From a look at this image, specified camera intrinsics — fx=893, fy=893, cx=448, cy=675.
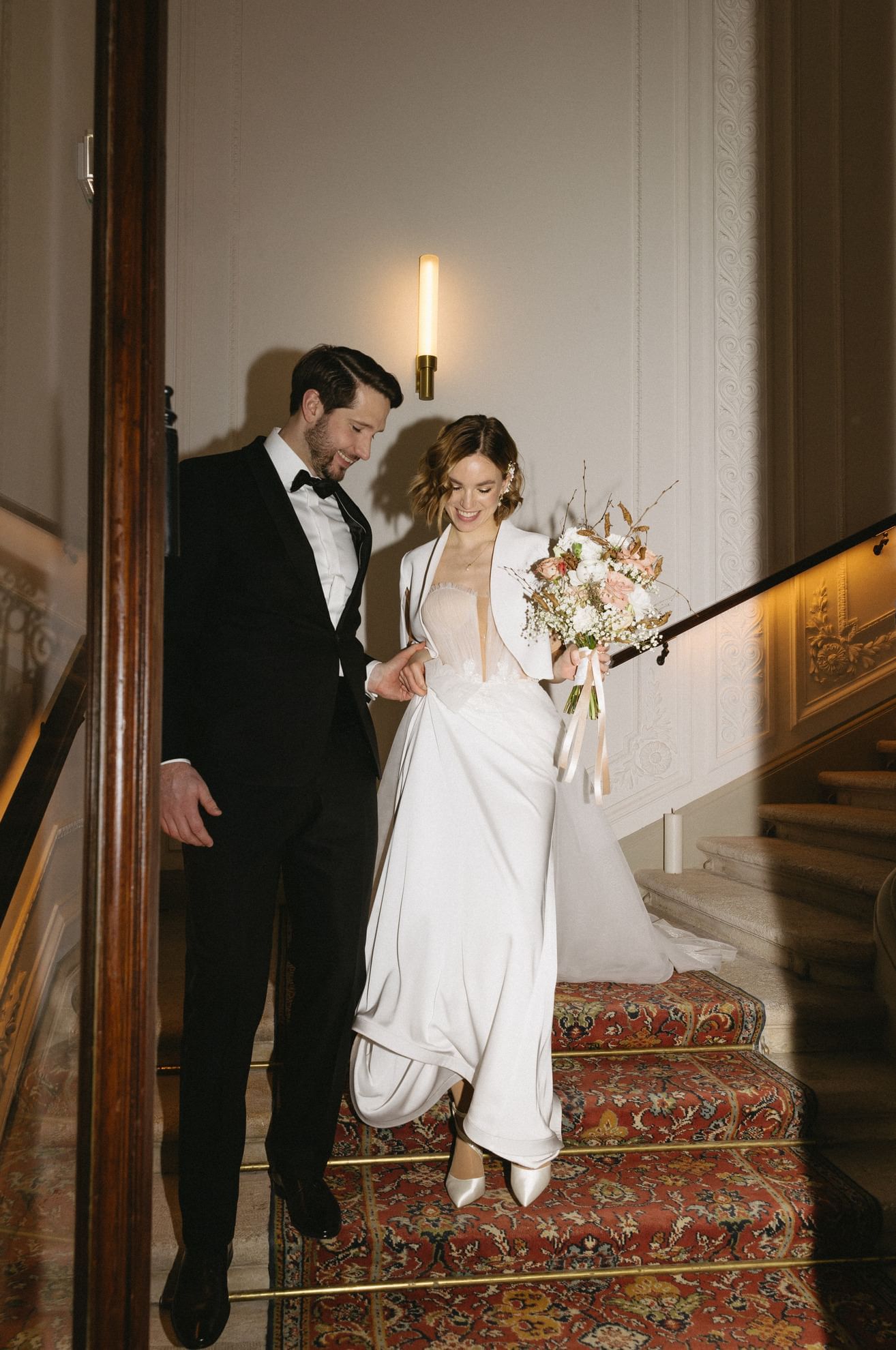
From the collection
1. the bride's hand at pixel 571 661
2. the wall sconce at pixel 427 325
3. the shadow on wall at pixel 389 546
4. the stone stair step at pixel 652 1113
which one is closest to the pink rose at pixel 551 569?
the bride's hand at pixel 571 661

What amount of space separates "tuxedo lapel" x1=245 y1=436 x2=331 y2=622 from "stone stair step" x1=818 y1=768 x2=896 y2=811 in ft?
9.21

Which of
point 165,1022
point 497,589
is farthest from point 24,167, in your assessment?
point 165,1022

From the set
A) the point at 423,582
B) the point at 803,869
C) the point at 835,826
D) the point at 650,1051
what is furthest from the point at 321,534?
the point at 835,826

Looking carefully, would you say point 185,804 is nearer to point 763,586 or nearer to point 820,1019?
point 820,1019

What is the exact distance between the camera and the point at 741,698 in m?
4.30

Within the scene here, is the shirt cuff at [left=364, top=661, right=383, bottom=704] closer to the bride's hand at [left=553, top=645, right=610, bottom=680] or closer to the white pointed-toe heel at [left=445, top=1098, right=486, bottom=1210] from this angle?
the bride's hand at [left=553, top=645, right=610, bottom=680]

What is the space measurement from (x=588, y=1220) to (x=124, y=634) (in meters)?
1.91

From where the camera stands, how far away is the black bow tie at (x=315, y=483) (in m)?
2.07

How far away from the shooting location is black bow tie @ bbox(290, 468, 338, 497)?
6.81 feet

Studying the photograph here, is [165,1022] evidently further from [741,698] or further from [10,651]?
[741,698]

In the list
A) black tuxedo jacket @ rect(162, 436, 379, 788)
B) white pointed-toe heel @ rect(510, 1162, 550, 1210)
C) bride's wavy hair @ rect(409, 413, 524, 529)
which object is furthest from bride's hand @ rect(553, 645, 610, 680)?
white pointed-toe heel @ rect(510, 1162, 550, 1210)

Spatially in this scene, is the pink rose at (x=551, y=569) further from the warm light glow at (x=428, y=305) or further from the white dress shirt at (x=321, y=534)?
the warm light glow at (x=428, y=305)

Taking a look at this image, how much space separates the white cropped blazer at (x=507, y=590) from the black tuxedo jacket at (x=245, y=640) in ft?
2.12

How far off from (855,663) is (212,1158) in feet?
12.1
